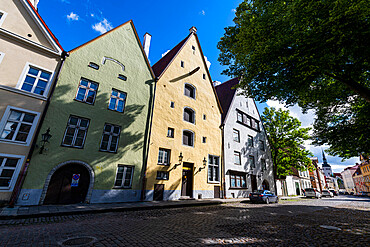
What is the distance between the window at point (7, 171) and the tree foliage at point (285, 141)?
3075cm

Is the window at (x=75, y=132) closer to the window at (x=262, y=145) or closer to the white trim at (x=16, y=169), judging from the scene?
the white trim at (x=16, y=169)

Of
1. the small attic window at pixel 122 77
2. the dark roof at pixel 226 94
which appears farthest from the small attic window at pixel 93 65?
the dark roof at pixel 226 94

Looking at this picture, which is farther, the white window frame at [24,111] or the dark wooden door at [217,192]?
the dark wooden door at [217,192]

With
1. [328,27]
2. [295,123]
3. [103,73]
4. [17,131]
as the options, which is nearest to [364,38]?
[328,27]

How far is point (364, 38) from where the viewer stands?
8047 mm

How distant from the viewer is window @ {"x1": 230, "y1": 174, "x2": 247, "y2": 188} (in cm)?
2111

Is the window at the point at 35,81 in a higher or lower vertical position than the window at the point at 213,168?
higher

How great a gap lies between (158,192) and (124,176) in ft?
11.2

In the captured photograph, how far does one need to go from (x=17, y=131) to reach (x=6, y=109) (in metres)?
1.35

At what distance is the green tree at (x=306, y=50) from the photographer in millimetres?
7824

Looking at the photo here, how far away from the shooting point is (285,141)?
1091 inches

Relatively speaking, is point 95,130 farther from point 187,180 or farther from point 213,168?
point 213,168

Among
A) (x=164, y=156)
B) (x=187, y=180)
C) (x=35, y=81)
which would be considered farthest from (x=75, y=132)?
(x=187, y=180)

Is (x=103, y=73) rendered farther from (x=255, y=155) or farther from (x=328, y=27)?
(x=255, y=155)
